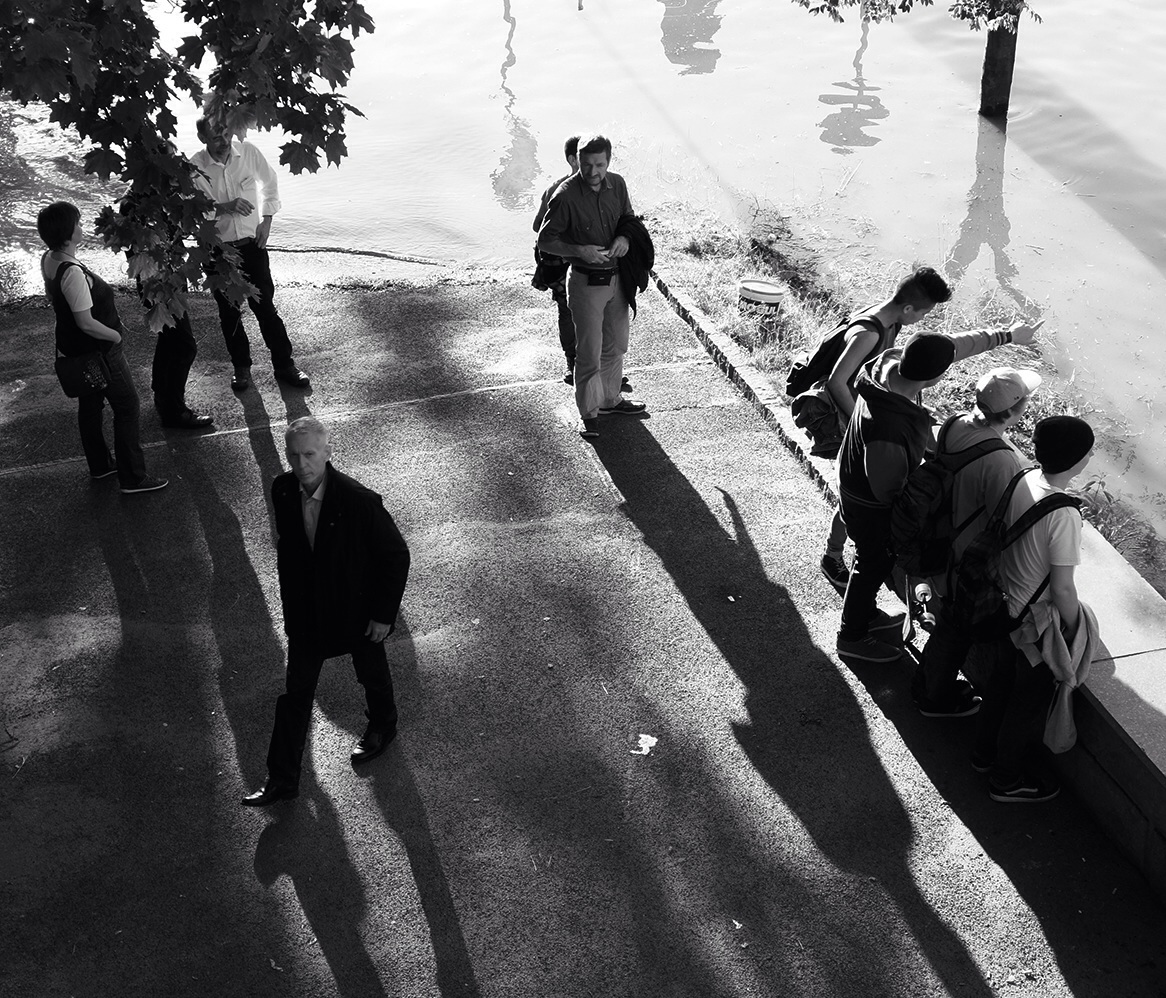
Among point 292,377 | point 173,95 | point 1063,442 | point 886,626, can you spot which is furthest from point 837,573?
point 292,377

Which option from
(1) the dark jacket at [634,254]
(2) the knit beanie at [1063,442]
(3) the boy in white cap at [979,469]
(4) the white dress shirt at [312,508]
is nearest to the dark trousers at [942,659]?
(3) the boy in white cap at [979,469]

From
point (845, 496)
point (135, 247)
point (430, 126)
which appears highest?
point (135, 247)

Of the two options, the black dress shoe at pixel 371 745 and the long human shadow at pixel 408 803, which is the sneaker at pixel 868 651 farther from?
the black dress shoe at pixel 371 745

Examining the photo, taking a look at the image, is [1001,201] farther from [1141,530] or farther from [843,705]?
[843,705]

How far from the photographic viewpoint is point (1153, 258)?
12.7m

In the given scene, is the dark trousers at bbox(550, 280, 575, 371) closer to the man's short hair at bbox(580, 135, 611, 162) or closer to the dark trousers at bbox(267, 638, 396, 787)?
the man's short hair at bbox(580, 135, 611, 162)

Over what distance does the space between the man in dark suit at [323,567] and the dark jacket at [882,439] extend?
2.16 meters

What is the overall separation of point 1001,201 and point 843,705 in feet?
34.8

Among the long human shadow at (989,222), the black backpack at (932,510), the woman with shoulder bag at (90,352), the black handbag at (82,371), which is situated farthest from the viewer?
the long human shadow at (989,222)

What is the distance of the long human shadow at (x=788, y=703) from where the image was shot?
4.75 metres

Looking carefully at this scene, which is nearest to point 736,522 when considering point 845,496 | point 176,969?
point 845,496

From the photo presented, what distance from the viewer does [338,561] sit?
464 cm

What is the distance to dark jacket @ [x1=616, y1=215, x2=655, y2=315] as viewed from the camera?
7414mm

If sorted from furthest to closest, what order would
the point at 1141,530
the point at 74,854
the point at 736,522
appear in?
the point at 1141,530
the point at 736,522
the point at 74,854
